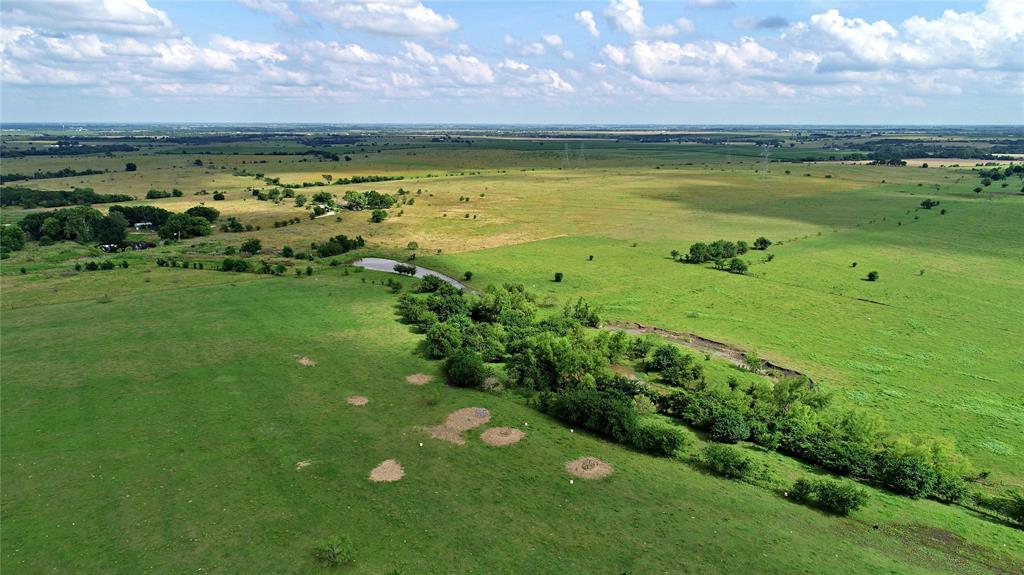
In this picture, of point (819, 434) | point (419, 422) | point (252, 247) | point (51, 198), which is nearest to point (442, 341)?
point (419, 422)

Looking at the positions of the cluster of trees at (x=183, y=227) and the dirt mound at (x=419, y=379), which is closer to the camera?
the dirt mound at (x=419, y=379)

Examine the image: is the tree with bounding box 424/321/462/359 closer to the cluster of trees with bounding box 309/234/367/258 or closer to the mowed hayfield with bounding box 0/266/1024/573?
the mowed hayfield with bounding box 0/266/1024/573

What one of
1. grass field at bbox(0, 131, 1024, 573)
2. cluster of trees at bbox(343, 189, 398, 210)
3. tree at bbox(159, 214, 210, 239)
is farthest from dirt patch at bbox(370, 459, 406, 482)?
cluster of trees at bbox(343, 189, 398, 210)

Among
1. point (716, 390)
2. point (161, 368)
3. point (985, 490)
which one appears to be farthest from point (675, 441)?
point (161, 368)

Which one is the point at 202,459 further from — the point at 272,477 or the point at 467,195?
the point at 467,195

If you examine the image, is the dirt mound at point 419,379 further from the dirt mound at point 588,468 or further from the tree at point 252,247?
the tree at point 252,247

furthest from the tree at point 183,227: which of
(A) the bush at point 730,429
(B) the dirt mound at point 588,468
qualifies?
(A) the bush at point 730,429

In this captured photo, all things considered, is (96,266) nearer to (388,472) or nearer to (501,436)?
(388,472)
